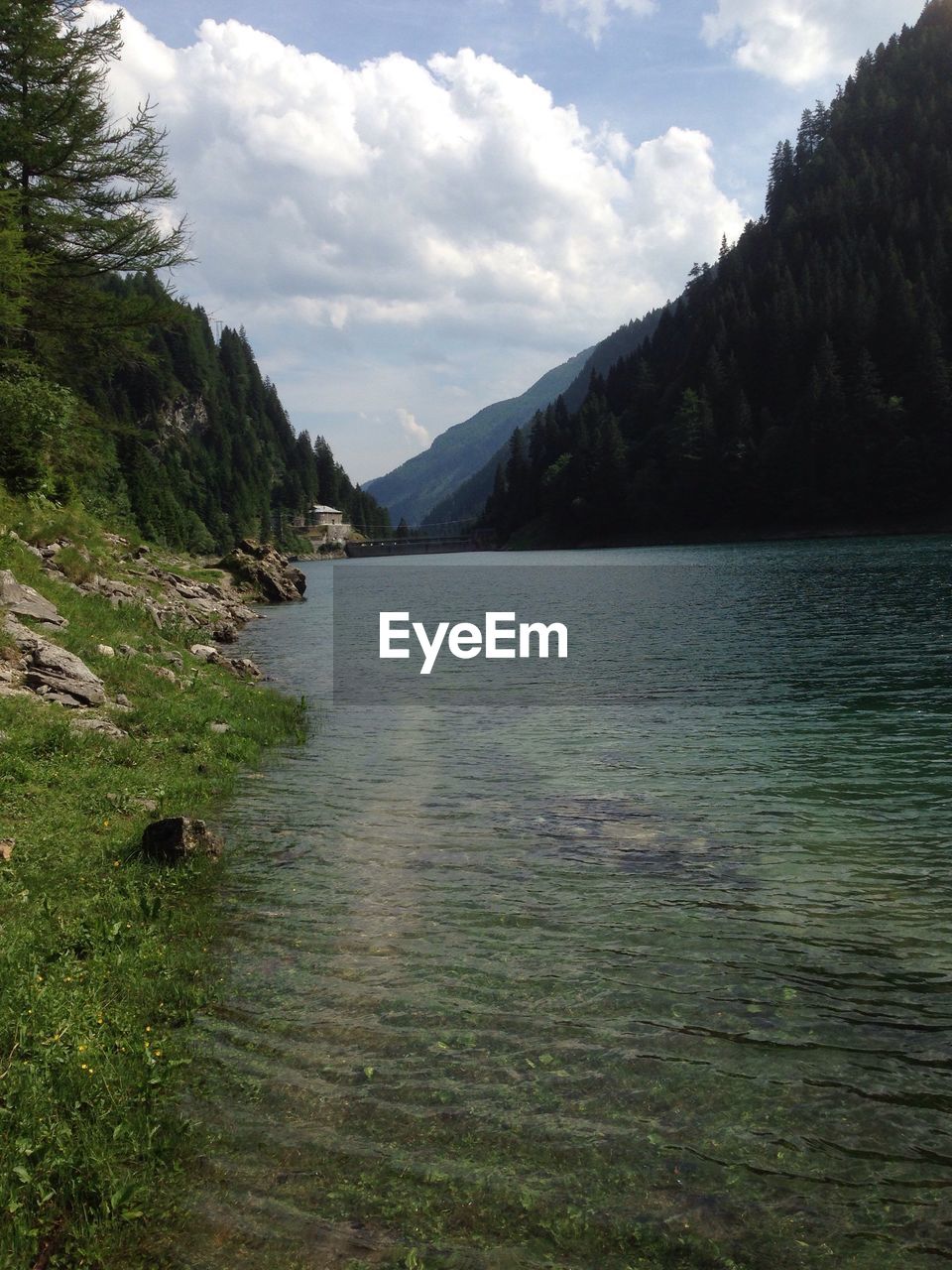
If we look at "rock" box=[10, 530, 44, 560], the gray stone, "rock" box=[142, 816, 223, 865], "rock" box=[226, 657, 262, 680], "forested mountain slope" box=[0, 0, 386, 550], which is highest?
"forested mountain slope" box=[0, 0, 386, 550]

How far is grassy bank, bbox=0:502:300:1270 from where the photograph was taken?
565 cm

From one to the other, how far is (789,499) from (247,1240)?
6164 inches

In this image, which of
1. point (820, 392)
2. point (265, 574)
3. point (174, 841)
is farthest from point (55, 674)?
point (820, 392)

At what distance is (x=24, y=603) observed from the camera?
19859mm

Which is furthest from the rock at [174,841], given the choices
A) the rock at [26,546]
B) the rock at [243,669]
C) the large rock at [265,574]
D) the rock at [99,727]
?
the large rock at [265,574]

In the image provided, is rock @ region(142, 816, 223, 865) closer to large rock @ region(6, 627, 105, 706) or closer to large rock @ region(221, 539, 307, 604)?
large rock @ region(6, 627, 105, 706)


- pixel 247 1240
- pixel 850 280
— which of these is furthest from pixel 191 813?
pixel 850 280

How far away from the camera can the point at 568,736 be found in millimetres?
20922

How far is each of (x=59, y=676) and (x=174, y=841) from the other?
724cm

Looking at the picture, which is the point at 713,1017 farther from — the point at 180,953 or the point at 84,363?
the point at 84,363

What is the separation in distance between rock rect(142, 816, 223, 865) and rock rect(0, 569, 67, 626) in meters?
9.90

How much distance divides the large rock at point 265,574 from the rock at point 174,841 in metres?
70.9

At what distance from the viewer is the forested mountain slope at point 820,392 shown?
457 feet

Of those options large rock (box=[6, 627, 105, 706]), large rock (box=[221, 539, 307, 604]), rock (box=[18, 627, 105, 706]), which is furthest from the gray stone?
→ large rock (box=[221, 539, 307, 604])
